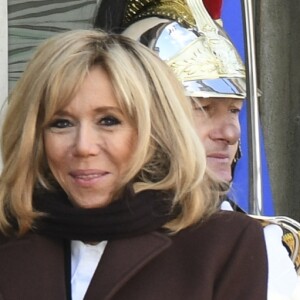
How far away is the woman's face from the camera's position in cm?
279

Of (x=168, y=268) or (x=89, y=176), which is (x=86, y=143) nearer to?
(x=89, y=176)

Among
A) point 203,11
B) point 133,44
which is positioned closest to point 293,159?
point 203,11

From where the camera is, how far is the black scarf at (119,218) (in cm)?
281

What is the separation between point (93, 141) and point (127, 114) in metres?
0.10

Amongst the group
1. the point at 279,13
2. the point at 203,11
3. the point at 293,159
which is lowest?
the point at 293,159

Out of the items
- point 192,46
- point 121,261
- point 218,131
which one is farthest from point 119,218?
point 192,46

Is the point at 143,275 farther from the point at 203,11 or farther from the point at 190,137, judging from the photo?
the point at 203,11

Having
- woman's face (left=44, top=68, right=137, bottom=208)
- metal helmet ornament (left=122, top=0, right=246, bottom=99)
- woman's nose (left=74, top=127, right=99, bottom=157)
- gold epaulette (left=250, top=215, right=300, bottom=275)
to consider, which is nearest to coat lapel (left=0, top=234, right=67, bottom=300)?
woman's face (left=44, top=68, right=137, bottom=208)

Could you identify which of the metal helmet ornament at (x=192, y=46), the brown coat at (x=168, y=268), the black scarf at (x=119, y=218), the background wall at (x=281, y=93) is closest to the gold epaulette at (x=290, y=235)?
the brown coat at (x=168, y=268)

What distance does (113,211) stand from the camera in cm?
282

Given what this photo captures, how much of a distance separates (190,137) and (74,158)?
0.91 ft

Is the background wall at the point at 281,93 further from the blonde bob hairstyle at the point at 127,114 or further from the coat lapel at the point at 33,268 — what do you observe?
the coat lapel at the point at 33,268

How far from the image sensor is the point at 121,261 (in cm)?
281

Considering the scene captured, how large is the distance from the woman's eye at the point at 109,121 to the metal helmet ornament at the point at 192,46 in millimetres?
562
